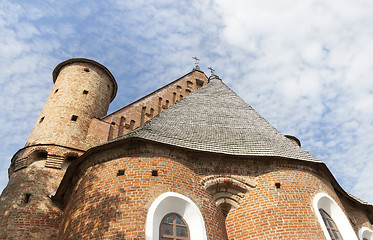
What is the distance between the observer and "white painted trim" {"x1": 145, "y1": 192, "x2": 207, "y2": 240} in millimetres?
7836

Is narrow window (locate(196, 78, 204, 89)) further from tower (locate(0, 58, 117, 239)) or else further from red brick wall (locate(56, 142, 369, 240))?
red brick wall (locate(56, 142, 369, 240))

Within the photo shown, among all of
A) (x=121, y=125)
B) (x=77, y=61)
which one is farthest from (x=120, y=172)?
(x=77, y=61)

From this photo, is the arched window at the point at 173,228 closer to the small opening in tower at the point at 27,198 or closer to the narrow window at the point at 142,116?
the small opening in tower at the point at 27,198

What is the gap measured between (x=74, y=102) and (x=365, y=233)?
1510cm

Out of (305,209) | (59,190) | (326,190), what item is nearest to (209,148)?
(305,209)

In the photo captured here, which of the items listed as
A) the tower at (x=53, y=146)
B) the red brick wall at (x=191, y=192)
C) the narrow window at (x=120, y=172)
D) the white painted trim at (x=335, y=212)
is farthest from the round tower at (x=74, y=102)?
the white painted trim at (x=335, y=212)

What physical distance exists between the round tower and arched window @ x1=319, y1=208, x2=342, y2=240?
10.4 meters

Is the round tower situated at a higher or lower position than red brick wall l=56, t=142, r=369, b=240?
higher

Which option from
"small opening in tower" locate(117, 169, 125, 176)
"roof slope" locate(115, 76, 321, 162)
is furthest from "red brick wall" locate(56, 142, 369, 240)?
"roof slope" locate(115, 76, 321, 162)

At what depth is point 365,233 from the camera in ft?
42.0

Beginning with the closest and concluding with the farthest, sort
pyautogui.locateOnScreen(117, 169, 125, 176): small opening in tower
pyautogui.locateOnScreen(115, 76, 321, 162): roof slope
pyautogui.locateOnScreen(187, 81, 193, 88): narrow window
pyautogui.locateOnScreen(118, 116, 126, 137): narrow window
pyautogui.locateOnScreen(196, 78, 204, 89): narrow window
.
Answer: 1. pyautogui.locateOnScreen(117, 169, 125, 176): small opening in tower
2. pyautogui.locateOnScreen(115, 76, 321, 162): roof slope
3. pyautogui.locateOnScreen(118, 116, 126, 137): narrow window
4. pyautogui.locateOnScreen(187, 81, 193, 88): narrow window
5. pyautogui.locateOnScreen(196, 78, 204, 89): narrow window

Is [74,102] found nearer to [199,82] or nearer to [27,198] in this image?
[27,198]

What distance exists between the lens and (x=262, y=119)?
14.0m

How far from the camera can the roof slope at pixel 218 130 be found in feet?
33.6
